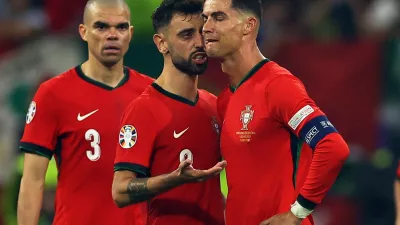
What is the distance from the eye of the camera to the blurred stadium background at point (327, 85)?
1230cm

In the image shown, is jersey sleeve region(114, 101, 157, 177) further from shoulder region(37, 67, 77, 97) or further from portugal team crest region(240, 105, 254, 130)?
shoulder region(37, 67, 77, 97)

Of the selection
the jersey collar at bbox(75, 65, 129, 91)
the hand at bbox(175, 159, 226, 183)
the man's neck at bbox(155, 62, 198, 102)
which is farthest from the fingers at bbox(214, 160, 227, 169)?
the jersey collar at bbox(75, 65, 129, 91)

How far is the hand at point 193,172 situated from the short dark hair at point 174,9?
1259 millimetres

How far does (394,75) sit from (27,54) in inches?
184

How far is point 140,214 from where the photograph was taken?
24.8 feet

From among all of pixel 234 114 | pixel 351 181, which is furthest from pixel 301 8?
pixel 234 114

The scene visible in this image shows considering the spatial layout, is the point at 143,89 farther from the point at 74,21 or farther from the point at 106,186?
the point at 74,21

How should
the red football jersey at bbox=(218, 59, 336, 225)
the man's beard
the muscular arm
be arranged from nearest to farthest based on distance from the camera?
the red football jersey at bbox=(218, 59, 336, 225), the muscular arm, the man's beard

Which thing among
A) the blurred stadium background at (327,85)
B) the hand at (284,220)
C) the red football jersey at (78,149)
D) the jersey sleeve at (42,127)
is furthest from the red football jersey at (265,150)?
the blurred stadium background at (327,85)

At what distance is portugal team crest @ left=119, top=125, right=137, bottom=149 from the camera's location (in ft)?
22.2

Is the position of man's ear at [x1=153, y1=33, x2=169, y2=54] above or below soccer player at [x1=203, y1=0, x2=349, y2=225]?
above

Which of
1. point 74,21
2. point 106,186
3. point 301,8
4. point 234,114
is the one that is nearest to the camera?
point 234,114

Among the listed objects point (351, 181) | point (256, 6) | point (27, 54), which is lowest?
point (351, 181)

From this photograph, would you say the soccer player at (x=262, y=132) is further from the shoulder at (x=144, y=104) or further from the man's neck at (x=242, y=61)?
the shoulder at (x=144, y=104)
